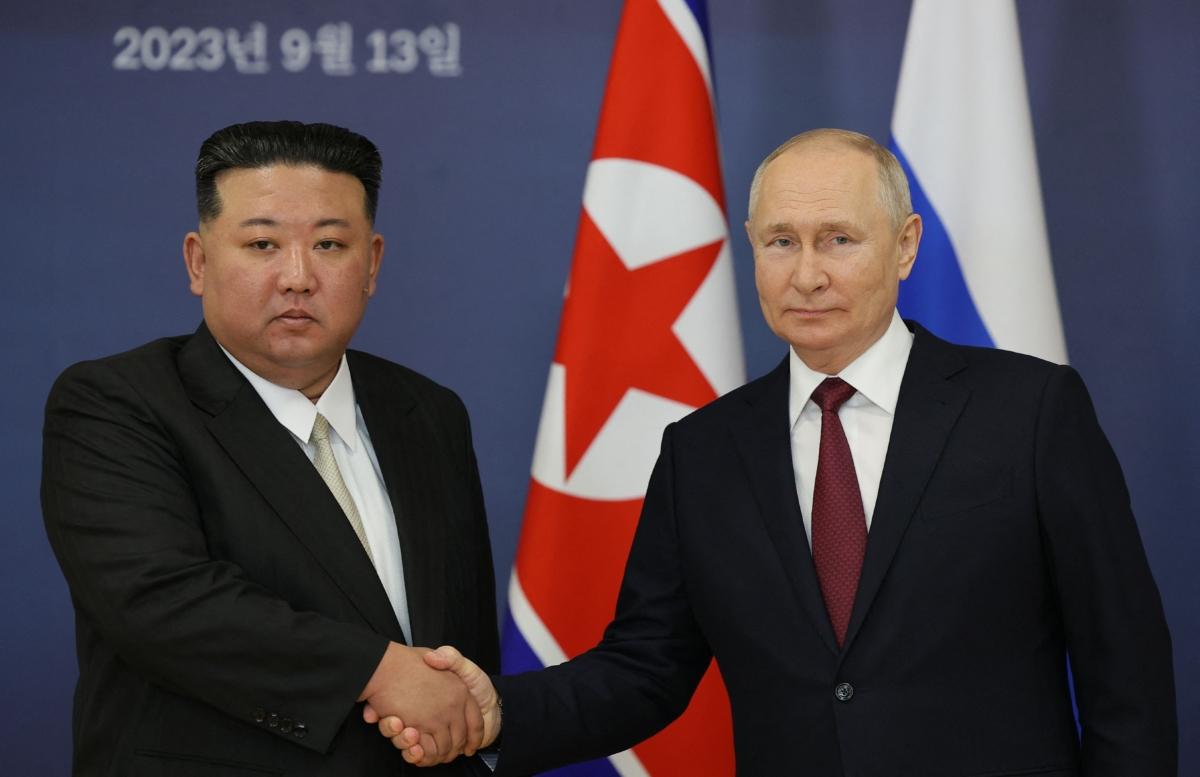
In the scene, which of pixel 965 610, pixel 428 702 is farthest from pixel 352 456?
pixel 965 610

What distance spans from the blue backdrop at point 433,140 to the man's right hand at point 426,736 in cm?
135

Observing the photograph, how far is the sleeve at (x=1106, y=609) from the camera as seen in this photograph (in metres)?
A: 1.95

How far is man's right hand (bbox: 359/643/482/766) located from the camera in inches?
80.0

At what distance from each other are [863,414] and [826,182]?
375 mm

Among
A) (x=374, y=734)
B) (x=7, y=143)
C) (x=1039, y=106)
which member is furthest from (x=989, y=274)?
(x=7, y=143)

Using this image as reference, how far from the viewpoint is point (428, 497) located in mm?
2283

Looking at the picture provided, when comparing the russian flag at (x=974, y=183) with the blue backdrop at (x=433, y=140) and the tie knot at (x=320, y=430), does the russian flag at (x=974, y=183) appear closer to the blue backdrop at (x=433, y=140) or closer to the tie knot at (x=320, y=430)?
the blue backdrop at (x=433, y=140)

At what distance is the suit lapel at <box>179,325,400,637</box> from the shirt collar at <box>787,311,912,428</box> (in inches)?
28.8

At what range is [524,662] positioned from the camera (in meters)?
3.04

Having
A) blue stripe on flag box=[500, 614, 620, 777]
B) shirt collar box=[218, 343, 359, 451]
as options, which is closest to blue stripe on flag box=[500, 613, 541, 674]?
blue stripe on flag box=[500, 614, 620, 777]

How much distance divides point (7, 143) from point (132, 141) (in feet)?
1.09

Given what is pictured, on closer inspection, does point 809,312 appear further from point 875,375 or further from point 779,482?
point 779,482

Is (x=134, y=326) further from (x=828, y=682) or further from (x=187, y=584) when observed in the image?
(x=828, y=682)

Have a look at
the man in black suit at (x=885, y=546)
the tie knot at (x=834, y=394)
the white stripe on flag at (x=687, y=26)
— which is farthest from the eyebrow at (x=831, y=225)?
the white stripe on flag at (x=687, y=26)
